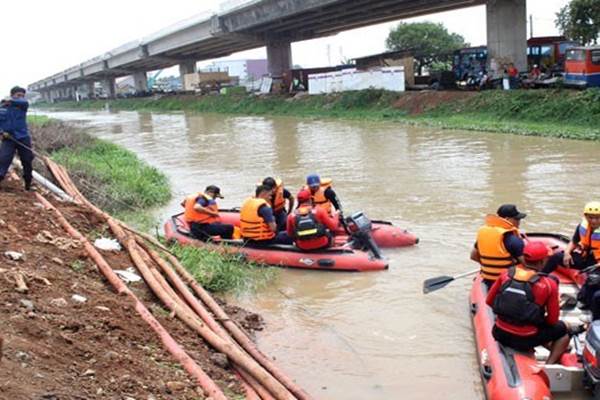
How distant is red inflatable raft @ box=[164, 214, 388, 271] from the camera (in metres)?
8.33

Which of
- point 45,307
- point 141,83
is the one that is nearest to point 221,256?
point 45,307

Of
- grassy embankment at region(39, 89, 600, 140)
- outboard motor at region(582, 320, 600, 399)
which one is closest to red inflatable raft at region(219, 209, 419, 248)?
outboard motor at region(582, 320, 600, 399)

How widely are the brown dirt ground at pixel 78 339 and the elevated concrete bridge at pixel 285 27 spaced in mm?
26182

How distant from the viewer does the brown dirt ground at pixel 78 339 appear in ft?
11.6

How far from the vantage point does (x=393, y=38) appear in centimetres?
7094

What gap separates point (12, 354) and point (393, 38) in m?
70.9

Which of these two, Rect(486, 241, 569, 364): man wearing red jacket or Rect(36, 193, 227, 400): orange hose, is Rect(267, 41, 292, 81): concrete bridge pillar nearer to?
Rect(36, 193, 227, 400): orange hose

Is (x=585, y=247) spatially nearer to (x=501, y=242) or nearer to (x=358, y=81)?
(x=501, y=242)

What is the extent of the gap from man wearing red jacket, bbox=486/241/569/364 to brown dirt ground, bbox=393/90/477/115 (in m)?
23.5

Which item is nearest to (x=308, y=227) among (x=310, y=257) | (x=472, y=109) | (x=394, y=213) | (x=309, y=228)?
(x=309, y=228)

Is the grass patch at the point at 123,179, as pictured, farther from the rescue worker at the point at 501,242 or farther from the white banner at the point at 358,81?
the white banner at the point at 358,81

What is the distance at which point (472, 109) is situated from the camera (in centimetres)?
2606

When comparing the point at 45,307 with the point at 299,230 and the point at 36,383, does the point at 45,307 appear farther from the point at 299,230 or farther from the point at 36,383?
the point at 299,230

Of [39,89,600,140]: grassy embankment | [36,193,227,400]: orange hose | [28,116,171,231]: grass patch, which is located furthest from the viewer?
[39,89,600,140]: grassy embankment
